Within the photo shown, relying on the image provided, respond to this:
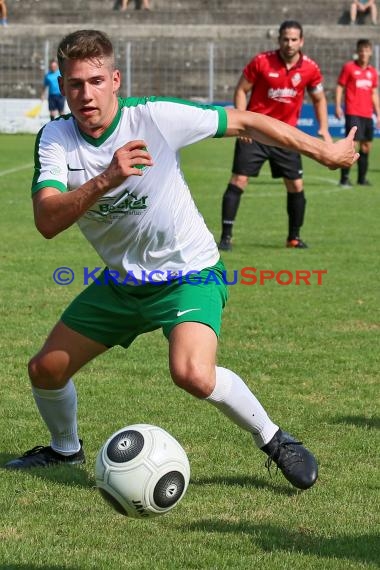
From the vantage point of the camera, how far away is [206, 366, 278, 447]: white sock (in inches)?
184

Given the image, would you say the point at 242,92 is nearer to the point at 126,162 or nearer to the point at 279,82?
the point at 279,82

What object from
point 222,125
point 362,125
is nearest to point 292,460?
point 222,125

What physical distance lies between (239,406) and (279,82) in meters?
7.33

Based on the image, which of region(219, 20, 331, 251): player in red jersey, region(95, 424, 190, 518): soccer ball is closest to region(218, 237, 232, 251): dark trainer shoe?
region(219, 20, 331, 251): player in red jersey

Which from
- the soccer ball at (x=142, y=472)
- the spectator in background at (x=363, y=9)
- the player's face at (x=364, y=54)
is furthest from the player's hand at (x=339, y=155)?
the spectator in background at (x=363, y=9)

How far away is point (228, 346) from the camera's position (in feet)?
24.9

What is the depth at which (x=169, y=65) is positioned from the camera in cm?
3519

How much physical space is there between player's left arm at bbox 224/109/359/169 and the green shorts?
627 millimetres

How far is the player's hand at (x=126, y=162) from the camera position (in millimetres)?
4117

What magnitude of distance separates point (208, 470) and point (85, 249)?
699cm

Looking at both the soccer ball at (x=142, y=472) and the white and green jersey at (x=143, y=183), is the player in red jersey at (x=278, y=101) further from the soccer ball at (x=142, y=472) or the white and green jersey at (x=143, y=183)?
the soccer ball at (x=142, y=472)

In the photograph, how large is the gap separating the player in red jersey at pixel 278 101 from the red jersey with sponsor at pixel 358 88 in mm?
7262

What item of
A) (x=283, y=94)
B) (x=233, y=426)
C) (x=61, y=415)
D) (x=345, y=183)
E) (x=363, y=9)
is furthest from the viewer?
(x=363, y=9)

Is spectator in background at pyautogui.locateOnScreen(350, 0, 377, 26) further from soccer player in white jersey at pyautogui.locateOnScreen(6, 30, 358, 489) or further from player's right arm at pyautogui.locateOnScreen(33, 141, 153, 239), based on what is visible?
player's right arm at pyautogui.locateOnScreen(33, 141, 153, 239)
